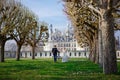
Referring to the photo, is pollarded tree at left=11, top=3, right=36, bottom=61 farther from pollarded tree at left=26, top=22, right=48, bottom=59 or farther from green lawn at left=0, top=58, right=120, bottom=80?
green lawn at left=0, top=58, right=120, bottom=80

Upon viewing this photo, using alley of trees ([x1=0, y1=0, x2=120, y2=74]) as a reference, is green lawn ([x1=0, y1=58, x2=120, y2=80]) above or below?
below

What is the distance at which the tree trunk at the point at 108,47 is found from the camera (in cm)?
2005

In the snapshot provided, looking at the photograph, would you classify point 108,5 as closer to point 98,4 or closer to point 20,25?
point 98,4

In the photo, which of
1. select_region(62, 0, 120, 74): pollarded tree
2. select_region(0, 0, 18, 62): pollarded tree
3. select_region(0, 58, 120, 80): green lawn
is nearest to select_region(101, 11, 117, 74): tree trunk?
select_region(62, 0, 120, 74): pollarded tree

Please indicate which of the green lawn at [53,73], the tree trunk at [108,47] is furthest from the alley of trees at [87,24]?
the green lawn at [53,73]

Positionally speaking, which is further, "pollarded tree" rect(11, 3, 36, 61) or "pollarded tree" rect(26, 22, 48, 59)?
"pollarded tree" rect(26, 22, 48, 59)

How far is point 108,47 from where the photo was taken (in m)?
20.2

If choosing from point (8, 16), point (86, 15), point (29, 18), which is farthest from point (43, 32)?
point (86, 15)

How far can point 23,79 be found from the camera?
16969mm

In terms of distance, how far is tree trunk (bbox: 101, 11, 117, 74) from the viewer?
789 inches

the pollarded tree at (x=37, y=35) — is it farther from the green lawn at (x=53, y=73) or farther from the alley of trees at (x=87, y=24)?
the green lawn at (x=53, y=73)

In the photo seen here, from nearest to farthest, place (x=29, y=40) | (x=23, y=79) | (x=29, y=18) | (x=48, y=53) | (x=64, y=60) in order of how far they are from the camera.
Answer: (x=23, y=79) < (x=64, y=60) < (x=29, y=18) < (x=29, y=40) < (x=48, y=53)

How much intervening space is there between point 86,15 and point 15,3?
20.0 meters

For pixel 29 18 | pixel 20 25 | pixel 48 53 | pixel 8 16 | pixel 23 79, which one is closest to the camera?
pixel 23 79
